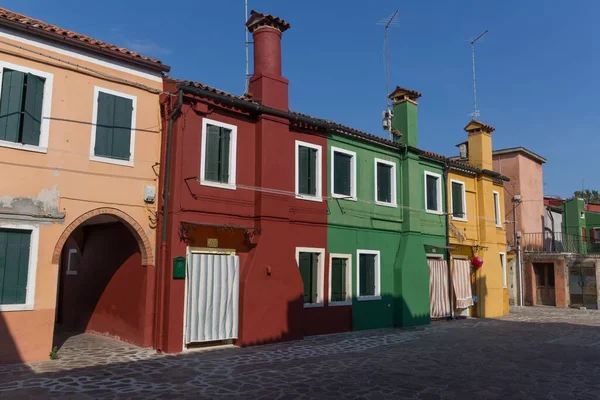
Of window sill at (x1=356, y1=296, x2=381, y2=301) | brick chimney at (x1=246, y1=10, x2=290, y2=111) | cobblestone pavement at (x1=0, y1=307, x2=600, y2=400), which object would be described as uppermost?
brick chimney at (x1=246, y1=10, x2=290, y2=111)

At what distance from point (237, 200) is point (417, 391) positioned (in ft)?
21.8

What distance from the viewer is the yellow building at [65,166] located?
9727mm

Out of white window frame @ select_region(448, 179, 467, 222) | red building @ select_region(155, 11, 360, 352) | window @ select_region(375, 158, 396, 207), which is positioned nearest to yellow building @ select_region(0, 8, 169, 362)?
red building @ select_region(155, 11, 360, 352)

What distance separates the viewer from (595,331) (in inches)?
660

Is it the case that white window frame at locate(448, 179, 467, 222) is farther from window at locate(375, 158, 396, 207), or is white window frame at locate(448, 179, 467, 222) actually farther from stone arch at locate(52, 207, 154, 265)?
stone arch at locate(52, 207, 154, 265)

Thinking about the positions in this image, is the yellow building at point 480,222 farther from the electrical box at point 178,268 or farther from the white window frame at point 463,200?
the electrical box at point 178,268

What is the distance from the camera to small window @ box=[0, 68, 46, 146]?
9.78 metres

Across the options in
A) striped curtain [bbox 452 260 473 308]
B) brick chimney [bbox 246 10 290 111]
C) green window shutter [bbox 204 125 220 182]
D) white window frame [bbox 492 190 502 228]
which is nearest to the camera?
green window shutter [bbox 204 125 220 182]

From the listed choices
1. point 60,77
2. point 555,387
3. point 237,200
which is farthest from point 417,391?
point 60,77

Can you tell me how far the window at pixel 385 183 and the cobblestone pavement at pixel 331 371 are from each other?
477 cm

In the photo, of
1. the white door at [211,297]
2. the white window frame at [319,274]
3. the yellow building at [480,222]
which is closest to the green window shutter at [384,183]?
the white window frame at [319,274]

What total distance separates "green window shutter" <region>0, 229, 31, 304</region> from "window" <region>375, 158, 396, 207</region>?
10548mm

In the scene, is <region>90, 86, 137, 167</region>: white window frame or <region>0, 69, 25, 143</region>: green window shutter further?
<region>90, 86, 137, 167</region>: white window frame

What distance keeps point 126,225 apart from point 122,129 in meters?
2.27
